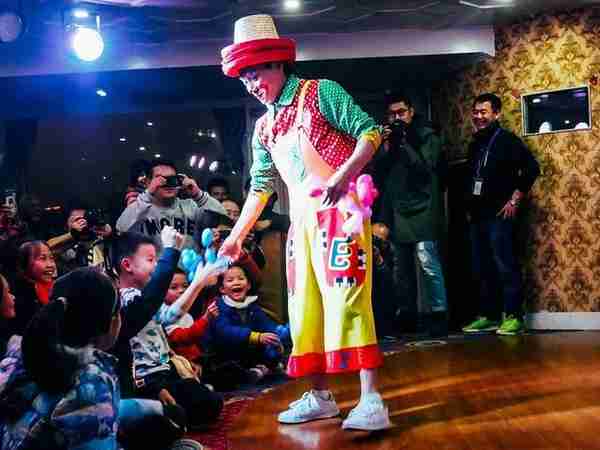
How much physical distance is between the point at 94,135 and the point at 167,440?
4463 mm

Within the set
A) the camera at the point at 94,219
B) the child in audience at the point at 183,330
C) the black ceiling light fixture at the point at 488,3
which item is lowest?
the child in audience at the point at 183,330

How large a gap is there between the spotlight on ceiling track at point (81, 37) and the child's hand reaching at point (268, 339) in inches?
79.1

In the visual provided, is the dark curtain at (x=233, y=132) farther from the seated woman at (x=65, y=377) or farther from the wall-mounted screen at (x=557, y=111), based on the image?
the seated woman at (x=65, y=377)

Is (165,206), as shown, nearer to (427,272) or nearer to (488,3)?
(427,272)

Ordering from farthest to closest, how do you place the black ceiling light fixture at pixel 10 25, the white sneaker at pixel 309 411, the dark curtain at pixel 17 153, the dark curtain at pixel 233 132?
the dark curtain at pixel 233 132, the dark curtain at pixel 17 153, the black ceiling light fixture at pixel 10 25, the white sneaker at pixel 309 411

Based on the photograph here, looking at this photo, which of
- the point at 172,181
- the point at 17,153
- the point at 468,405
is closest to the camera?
the point at 468,405

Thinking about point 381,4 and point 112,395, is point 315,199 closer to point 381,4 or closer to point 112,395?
point 112,395

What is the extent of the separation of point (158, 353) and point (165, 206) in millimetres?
1599

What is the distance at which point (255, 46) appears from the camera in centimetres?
274

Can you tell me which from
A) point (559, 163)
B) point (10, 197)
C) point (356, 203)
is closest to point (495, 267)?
point (559, 163)

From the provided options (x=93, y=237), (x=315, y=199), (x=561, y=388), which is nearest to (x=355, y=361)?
(x=315, y=199)

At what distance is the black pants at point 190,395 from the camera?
2.89 meters

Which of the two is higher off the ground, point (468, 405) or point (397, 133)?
point (397, 133)

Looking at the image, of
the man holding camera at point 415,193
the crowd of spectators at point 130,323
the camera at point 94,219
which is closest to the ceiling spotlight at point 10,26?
the crowd of spectators at point 130,323
